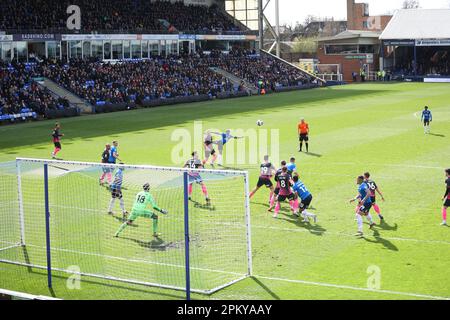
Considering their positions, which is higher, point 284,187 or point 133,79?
point 133,79

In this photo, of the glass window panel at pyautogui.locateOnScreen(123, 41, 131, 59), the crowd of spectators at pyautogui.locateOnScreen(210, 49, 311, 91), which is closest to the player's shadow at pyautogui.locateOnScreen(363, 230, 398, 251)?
the glass window panel at pyautogui.locateOnScreen(123, 41, 131, 59)

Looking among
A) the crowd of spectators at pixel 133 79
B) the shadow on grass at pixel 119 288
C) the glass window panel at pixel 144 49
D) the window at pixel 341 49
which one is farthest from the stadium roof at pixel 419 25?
the shadow on grass at pixel 119 288

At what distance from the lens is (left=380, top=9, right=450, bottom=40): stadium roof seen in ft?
293

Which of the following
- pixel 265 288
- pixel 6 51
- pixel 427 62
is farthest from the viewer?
pixel 427 62

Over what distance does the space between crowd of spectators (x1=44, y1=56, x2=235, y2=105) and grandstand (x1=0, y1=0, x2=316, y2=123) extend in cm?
10

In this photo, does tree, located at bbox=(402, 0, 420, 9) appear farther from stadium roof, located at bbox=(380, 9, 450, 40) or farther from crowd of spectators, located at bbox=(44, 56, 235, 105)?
crowd of spectators, located at bbox=(44, 56, 235, 105)

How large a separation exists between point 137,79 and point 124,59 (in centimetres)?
795

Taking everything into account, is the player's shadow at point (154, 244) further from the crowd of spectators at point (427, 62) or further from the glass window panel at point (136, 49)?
the crowd of spectators at point (427, 62)

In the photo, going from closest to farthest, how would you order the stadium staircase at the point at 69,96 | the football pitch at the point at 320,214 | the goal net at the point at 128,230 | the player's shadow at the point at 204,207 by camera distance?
the football pitch at the point at 320,214
the goal net at the point at 128,230
the player's shadow at the point at 204,207
the stadium staircase at the point at 69,96

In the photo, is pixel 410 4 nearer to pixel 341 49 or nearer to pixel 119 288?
pixel 341 49

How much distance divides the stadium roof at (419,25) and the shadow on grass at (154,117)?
22.6 m

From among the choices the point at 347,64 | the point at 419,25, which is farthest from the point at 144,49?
the point at 419,25

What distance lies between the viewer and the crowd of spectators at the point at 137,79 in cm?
5809

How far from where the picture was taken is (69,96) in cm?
5628
